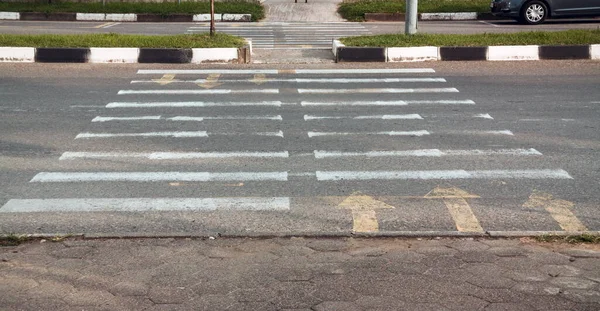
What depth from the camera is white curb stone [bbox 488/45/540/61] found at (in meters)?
13.5

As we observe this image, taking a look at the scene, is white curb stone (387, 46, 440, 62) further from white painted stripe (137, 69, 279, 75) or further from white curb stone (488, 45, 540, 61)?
white painted stripe (137, 69, 279, 75)

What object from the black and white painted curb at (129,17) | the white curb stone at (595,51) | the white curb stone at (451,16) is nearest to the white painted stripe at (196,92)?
the white curb stone at (595,51)

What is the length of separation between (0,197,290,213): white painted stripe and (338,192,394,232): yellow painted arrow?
0.47 metres

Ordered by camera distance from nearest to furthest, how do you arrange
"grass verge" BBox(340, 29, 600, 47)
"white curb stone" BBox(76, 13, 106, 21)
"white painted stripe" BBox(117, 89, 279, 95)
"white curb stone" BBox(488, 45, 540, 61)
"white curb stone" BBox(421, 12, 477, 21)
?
"white painted stripe" BBox(117, 89, 279, 95), "white curb stone" BBox(488, 45, 540, 61), "grass verge" BBox(340, 29, 600, 47), "white curb stone" BBox(421, 12, 477, 21), "white curb stone" BBox(76, 13, 106, 21)

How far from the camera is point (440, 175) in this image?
7.01 metres

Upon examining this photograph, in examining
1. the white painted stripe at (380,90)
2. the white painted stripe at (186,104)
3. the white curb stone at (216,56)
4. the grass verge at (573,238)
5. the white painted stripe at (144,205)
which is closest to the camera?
the grass verge at (573,238)

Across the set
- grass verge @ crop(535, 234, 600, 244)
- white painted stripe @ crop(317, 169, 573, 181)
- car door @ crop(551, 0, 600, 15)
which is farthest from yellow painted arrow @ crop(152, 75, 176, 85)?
car door @ crop(551, 0, 600, 15)

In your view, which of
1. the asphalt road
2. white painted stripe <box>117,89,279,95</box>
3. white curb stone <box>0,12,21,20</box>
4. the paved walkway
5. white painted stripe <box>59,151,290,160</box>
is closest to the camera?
the asphalt road

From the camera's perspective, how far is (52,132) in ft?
28.1

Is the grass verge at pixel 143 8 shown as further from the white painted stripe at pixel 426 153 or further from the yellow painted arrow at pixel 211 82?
the white painted stripe at pixel 426 153

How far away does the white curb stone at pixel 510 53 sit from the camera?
1347 cm

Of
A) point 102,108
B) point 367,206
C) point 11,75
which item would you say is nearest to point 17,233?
point 367,206

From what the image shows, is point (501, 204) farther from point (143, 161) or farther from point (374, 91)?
point (374, 91)

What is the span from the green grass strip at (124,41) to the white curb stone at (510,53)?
13.2 ft
